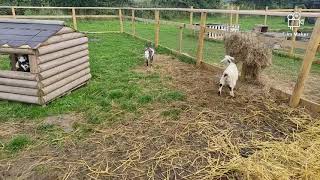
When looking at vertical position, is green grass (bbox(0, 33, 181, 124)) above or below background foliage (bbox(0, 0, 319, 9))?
below

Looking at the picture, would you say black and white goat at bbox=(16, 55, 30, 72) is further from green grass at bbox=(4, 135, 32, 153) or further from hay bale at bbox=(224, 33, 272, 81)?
hay bale at bbox=(224, 33, 272, 81)

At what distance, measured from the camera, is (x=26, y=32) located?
5340 mm

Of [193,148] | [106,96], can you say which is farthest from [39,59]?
[193,148]

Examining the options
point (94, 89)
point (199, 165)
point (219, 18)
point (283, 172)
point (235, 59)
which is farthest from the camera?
point (219, 18)

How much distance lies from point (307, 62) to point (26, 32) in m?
4.86

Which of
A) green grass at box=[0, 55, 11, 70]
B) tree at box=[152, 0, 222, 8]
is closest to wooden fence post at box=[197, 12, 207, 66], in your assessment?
green grass at box=[0, 55, 11, 70]

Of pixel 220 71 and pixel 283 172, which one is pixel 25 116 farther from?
pixel 220 71

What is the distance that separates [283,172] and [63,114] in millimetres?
3450

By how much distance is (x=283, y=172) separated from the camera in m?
3.33

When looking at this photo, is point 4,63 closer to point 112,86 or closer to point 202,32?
point 112,86

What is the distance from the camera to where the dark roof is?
4.95m

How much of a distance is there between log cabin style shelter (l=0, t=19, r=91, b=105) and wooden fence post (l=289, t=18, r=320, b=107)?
4.19 metres

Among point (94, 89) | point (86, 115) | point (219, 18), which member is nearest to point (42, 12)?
point (219, 18)

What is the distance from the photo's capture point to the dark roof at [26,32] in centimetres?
495
